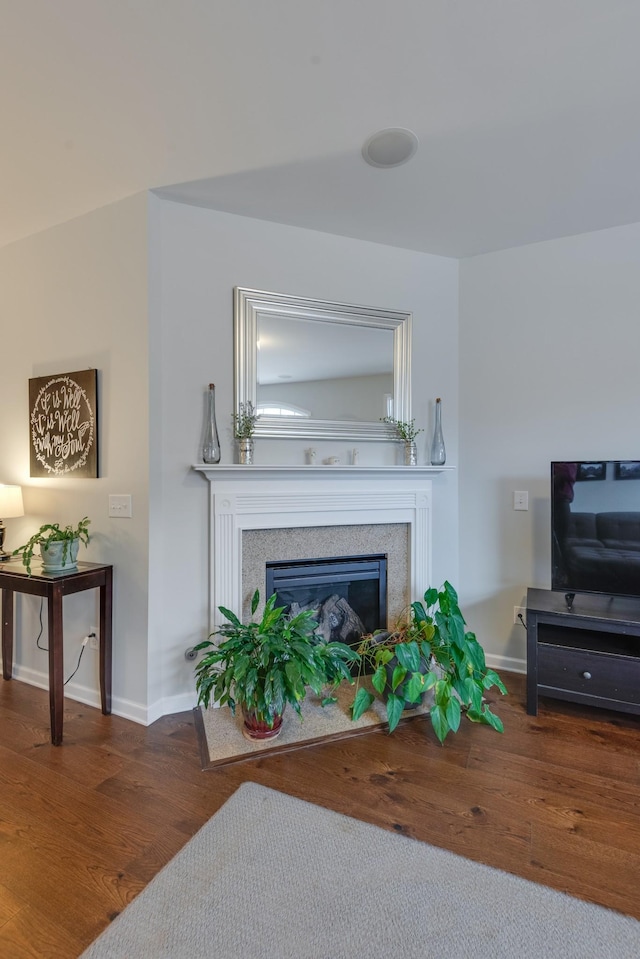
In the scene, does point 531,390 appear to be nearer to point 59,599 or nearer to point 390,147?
point 390,147

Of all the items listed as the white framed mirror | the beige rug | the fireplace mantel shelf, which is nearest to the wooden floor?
the beige rug

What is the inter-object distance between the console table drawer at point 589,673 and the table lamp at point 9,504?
2.88 metres

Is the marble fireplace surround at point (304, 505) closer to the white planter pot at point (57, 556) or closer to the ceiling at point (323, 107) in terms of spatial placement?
the white planter pot at point (57, 556)

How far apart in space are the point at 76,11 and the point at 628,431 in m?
2.99

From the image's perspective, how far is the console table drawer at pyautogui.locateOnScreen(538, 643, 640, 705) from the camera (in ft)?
6.81

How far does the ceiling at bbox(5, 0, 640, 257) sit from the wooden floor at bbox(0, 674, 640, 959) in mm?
2634

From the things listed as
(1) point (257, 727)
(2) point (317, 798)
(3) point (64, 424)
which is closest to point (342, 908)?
(2) point (317, 798)

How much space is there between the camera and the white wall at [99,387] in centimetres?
219

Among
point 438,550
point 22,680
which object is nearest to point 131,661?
point 22,680

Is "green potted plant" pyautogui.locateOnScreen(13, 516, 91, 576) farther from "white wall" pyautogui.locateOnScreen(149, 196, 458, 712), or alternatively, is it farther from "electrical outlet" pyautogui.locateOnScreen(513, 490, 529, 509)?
"electrical outlet" pyautogui.locateOnScreen(513, 490, 529, 509)

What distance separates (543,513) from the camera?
2666mm

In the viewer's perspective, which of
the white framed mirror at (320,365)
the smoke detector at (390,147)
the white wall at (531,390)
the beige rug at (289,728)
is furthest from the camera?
the white wall at (531,390)

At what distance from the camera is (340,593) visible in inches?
106

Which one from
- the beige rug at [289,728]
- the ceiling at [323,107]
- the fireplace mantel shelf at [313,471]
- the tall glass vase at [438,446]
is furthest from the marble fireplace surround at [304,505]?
the ceiling at [323,107]
